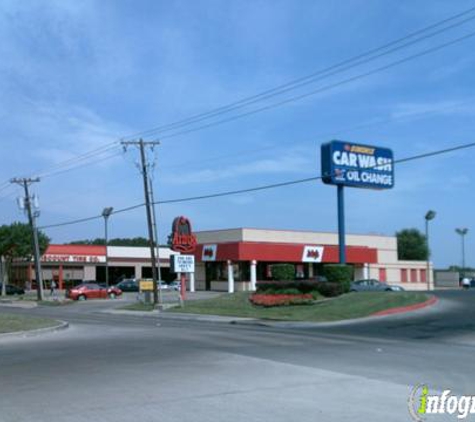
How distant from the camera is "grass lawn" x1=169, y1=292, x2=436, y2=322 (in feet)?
102

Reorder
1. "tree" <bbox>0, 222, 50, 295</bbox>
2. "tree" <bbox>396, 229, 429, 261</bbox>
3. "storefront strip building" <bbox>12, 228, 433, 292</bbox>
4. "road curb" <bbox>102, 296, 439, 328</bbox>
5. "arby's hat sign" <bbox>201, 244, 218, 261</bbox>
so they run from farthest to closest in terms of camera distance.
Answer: "tree" <bbox>396, 229, 429, 261</bbox> < "tree" <bbox>0, 222, 50, 295</bbox> < "arby's hat sign" <bbox>201, 244, 218, 261</bbox> < "storefront strip building" <bbox>12, 228, 433, 292</bbox> < "road curb" <bbox>102, 296, 439, 328</bbox>

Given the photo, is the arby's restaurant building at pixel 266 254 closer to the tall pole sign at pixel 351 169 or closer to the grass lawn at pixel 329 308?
the tall pole sign at pixel 351 169

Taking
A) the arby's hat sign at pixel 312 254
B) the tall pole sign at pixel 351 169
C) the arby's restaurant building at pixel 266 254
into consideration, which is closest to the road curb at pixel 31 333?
the tall pole sign at pixel 351 169

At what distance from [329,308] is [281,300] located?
445 centimetres

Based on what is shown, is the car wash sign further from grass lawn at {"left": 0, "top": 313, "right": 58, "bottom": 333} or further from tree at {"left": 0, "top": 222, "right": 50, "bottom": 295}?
tree at {"left": 0, "top": 222, "right": 50, "bottom": 295}

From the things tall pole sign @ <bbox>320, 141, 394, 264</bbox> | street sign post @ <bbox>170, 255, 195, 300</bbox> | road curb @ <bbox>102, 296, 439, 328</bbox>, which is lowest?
road curb @ <bbox>102, 296, 439, 328</bbox>

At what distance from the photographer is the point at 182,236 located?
4516 cm

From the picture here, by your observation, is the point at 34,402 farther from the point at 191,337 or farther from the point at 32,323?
the point at 32,323

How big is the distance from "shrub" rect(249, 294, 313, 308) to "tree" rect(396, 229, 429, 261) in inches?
3518

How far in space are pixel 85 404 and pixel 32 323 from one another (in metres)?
17.6

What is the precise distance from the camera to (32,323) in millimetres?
26297

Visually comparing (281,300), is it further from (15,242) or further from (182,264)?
(15,242)

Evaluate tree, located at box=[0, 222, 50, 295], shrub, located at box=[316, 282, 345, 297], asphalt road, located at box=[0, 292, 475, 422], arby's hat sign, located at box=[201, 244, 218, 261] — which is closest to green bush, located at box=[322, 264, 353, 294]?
shrub, located at box=[316, 282, 345, 297]

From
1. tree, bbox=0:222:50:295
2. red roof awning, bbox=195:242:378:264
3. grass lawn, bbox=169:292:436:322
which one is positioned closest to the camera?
grass lawn, bbox=169:292:436:322
